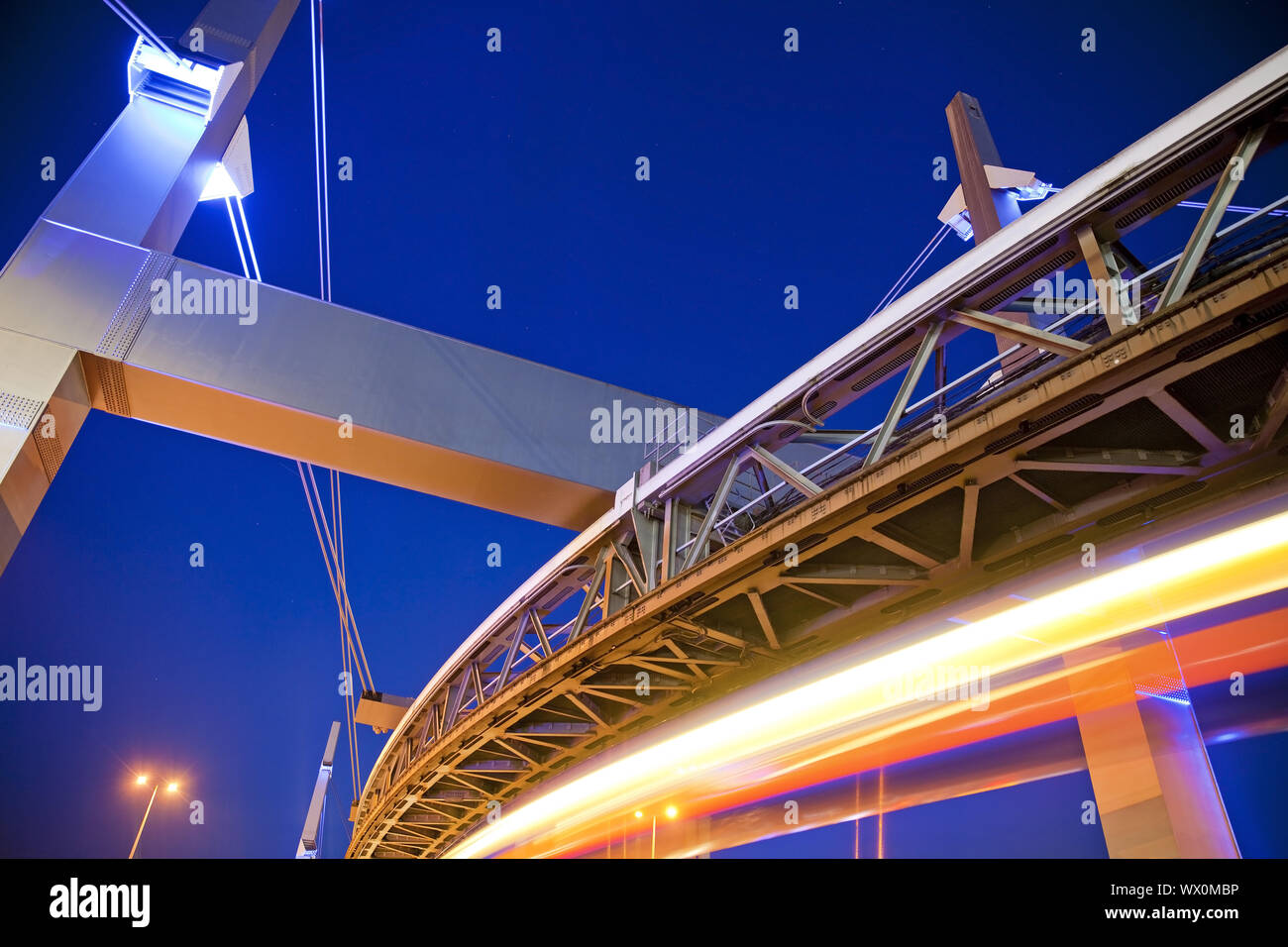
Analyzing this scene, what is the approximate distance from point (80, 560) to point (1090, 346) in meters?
64.3

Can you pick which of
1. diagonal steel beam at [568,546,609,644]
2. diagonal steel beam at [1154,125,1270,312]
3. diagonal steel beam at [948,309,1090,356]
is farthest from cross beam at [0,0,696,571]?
diagonal steel beam at [1154,125,1270,312]

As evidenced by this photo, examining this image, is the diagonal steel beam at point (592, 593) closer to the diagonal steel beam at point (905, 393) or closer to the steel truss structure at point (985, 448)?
the steel truss structure at point (985, 448)

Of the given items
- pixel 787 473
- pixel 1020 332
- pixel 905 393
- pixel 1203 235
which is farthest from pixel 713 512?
pixel 1203 235

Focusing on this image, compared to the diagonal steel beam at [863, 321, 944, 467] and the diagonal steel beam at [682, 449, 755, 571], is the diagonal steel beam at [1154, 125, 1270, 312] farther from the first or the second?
the diagonal steel beam at [682, 449, 755, 571]

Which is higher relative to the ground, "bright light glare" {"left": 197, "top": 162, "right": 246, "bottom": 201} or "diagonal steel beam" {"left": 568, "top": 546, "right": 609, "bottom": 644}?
"bright light glare" {"left": 197, "top": 162, "right": 246, "bottom": 201}

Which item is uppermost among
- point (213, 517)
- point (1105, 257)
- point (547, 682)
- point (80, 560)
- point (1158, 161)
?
point (213, 517)

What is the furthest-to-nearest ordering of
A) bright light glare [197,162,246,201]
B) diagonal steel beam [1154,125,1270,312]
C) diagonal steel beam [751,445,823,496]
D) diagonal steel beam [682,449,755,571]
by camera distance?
bright light glare [197,162,246,201] → diagonal steel beam [682,449,755,571] → diagonal steel beam [751,445,823,496] → diagonal steel beam [1154,125,1270,312]

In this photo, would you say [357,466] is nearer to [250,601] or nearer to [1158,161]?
[1158,161]

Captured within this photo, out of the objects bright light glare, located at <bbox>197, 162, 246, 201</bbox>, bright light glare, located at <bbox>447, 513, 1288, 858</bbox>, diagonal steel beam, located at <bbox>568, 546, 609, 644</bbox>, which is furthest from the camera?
bright light glare, located at <bbox>197, 162, 246, 201</bbox>

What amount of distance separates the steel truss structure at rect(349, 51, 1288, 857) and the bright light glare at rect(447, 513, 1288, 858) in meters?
0.41

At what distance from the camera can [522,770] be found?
1353 centimetres

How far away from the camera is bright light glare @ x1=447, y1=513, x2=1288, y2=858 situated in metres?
5.32
